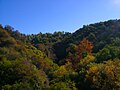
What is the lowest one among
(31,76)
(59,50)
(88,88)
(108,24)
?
(88,88)

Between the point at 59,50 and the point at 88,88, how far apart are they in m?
Answer: 64.5

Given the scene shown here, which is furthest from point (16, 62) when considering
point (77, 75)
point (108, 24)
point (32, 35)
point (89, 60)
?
point (32, 35)

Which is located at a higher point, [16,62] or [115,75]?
[16,62]

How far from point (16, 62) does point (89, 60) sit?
1848 centimetres

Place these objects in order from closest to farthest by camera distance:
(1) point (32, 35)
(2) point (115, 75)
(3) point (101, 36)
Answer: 1. (2) point (115, 75)
2. (3) point (101, 36)
3. (1) point (32, 35)

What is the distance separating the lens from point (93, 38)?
110 m

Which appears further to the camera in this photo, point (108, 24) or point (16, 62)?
point (108, 24)

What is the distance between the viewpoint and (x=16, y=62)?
60.6m

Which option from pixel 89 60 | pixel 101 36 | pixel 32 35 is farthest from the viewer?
pixel 32 35

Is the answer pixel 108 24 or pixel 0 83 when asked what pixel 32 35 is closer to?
pixel 108 24

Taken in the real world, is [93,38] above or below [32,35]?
below

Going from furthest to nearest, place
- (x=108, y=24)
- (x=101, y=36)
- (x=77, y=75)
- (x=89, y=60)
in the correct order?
(x=108, y=24) → (x=101, y=36) → (x=89, y=60) → (x=77, y=75)

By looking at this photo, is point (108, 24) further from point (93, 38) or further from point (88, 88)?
point (88, 88)

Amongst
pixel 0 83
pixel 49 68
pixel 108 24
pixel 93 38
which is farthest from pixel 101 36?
pixel 0 83
